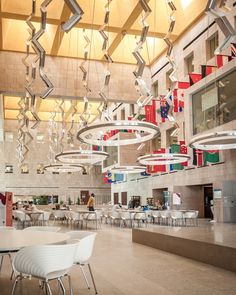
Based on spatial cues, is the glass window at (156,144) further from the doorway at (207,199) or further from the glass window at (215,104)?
the glass window at (215,104)

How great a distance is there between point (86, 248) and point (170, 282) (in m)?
1.65

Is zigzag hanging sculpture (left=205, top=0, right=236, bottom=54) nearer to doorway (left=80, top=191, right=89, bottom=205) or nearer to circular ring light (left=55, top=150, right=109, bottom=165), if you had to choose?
circular ring light (left=55, top=150, right=109, bottom=165)

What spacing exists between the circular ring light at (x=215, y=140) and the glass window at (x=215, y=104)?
2.03 metres

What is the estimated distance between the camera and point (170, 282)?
6098 mm

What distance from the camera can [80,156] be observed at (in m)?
21.2

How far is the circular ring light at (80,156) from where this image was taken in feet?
59.4

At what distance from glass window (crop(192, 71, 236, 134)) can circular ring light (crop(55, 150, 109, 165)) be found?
4.97 m

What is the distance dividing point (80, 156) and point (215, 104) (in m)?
7.46

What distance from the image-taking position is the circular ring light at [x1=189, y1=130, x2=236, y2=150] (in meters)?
12.6

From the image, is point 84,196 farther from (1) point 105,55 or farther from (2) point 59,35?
(1) point 105,55

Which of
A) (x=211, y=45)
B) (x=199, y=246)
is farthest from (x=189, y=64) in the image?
(x=199, y=246)

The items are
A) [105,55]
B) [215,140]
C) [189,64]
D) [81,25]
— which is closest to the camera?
[105,55]

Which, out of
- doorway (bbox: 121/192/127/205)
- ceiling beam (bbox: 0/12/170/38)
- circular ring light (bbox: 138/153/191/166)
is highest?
ceiling beam (bbox: 0/12/170/38)

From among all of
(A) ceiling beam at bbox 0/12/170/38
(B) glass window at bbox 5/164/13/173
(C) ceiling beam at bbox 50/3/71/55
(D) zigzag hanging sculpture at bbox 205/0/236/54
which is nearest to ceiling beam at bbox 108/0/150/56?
(A) ceiling beam at bbox 0/12/170/38
